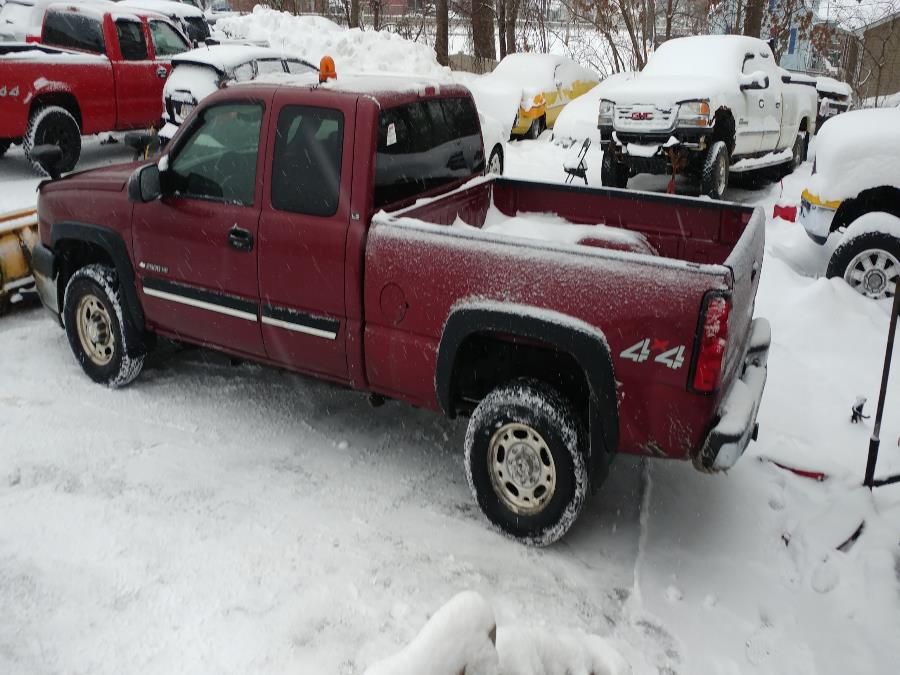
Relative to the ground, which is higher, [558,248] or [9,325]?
[558,248]

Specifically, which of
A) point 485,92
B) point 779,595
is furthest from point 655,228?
point 485,92

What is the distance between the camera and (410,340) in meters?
4.02

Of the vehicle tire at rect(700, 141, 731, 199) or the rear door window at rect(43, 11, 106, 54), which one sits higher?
the rear door window at rect(43, 11, 106, 54)

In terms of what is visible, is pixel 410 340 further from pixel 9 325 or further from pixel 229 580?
pixel 9 325

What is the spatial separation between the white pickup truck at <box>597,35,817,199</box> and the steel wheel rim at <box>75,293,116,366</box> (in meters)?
6.47

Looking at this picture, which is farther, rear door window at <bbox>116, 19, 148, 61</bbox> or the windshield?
rear door window at <bbox>116, 19, 148, 61</bbox>

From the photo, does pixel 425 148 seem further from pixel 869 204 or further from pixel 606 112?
pixel 606 112

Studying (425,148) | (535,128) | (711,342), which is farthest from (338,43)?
(711,342)

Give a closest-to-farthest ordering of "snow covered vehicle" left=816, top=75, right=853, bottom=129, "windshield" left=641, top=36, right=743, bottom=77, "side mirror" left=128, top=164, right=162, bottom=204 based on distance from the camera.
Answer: "side mirror" left=128, top=164, right=162, bottom=204 < "windshield" left=641, top=36, right=743, bottom=77 < "snow covered vehicle" left=816, top=75, right=853, bottom=129

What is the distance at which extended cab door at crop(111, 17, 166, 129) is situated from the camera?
1131 centimetres

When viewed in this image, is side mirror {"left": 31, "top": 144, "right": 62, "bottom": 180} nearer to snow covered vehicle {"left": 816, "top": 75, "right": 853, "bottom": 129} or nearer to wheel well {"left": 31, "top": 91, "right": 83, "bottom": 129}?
wheel well {"left": 31, "top": 91, "right": 83, "bottom": 129}

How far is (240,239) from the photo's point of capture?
14.5ft

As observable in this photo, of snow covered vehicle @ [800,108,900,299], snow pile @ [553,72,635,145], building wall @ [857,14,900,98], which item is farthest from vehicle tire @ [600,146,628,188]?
building wall @ [857,14,900,98]

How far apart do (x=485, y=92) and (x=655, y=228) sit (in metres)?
10.4
